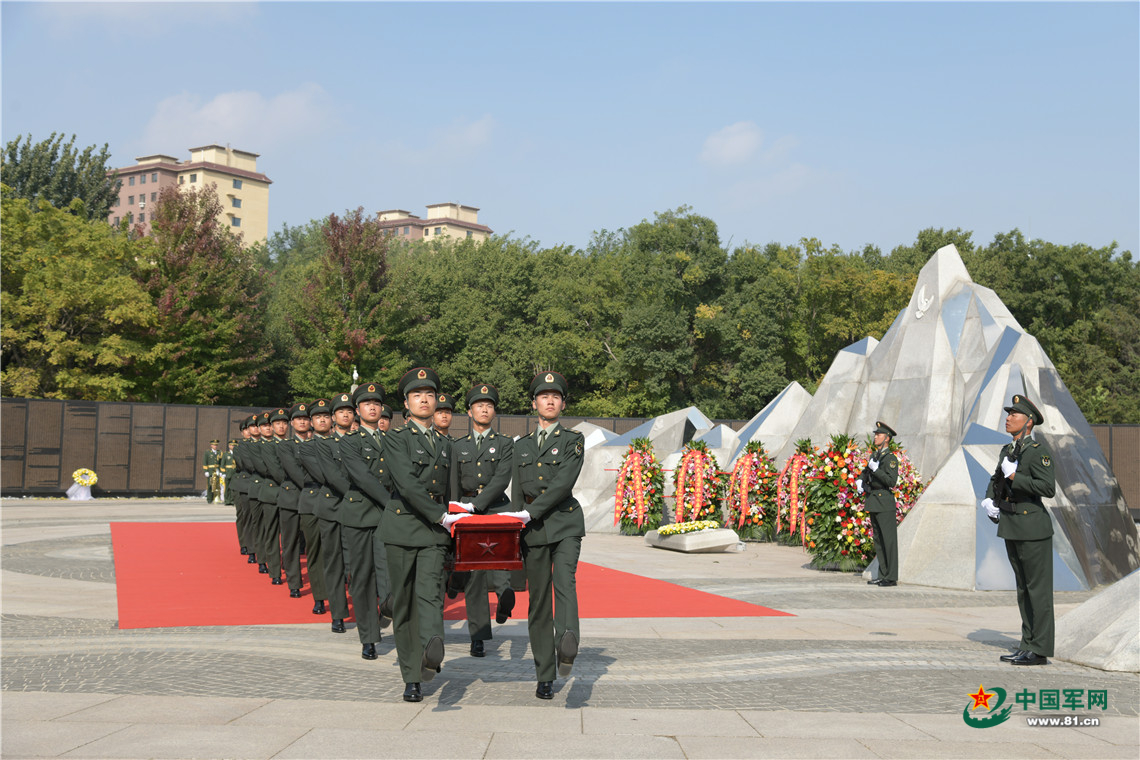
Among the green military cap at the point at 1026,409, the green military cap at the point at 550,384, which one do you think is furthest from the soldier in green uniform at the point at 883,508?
the green military cap at the point at 550,384

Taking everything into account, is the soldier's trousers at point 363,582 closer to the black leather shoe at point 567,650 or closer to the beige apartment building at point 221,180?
the black leather shoe at point 567,650

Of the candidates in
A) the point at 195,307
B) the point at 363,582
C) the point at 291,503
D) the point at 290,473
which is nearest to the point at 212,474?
the point at 195,307

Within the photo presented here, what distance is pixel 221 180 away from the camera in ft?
342

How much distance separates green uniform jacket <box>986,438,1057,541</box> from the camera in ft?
27.8

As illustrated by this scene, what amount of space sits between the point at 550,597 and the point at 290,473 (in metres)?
5.01

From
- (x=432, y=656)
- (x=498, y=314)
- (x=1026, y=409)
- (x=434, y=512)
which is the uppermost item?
(x=498, y=314)

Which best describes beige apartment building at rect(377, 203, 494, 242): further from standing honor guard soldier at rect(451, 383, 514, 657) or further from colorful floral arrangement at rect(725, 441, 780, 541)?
standing honor guard soldier at rect(451, 383, 514, 657)

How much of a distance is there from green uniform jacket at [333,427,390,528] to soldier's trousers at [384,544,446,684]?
52 cm

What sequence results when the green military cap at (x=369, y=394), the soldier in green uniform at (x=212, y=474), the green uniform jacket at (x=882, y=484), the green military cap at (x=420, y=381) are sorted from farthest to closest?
the soldier in green uniform at (x=212, y=474) < the green uniform jacket at (x=882, y=484) < the green military cap at (x=369, y=394) < the green military cap at (x=420, y=381)

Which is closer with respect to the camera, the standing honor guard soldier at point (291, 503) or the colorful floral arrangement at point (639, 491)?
the standing honor guard soldier at point (291, 503)

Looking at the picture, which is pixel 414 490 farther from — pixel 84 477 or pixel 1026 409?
pixel 84 477

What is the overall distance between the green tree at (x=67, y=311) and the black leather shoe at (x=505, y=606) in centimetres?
3295

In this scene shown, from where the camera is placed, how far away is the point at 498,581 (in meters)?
9.98

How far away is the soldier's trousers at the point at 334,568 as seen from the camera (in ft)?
30.8
